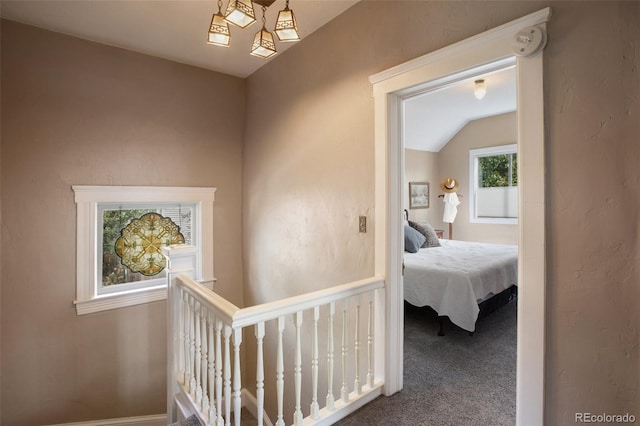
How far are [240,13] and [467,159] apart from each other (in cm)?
552

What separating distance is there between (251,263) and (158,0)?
91.0 inches

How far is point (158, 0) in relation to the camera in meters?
2.06

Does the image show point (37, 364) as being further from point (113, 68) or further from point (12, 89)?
point (113, 68)

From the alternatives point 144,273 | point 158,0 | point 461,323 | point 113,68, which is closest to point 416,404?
point 461,323

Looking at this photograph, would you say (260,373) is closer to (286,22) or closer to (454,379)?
(454,379)

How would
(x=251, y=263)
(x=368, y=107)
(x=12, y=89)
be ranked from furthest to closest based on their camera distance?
(x=251, y=263) → (x=12, y=89) → (x=368, y=107)

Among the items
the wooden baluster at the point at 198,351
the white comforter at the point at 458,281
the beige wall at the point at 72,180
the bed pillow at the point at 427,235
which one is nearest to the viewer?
the wooden baluster at the point at 198,351

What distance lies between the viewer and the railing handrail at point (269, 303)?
143 cm

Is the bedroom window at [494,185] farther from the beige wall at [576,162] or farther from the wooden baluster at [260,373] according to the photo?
the wooden baluster at [260,373]

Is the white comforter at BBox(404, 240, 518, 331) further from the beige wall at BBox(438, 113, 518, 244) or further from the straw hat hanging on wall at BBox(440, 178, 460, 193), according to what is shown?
the straw hat hanging on wall at BBox(440, 178, 460, 193)

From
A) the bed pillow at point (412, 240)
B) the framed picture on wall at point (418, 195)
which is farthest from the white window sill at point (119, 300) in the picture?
the framed picture on wall at point (418, 195)

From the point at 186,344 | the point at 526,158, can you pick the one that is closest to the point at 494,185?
the point at 526,158

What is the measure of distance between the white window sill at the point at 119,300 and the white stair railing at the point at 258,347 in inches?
34.4

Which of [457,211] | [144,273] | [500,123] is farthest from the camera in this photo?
[457,211]
